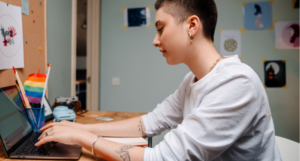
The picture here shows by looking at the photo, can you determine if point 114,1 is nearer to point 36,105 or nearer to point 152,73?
point 152,73

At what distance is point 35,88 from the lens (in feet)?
2.87

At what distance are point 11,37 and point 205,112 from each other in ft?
2.96

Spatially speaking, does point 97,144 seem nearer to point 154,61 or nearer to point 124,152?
point 124,152

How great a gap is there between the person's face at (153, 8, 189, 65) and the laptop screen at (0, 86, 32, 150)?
60cm

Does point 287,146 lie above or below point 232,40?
below

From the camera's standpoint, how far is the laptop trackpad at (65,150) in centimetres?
65

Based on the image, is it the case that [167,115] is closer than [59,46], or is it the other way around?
[167,115]

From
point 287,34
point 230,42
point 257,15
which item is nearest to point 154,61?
point 230,42

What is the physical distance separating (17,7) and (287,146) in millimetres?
1379

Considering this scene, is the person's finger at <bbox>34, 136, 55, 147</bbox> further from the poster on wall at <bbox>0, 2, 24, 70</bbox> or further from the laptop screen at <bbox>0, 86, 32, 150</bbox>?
the poster on wall at <bbox>0, 2, 24, 70</bbox>

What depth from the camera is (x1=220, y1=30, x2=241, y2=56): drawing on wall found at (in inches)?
77.8

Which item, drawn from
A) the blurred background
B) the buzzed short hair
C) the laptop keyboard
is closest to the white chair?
the buzzed short hair

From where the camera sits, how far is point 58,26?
4.44 feet

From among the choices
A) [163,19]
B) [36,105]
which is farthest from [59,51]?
[163,19]
